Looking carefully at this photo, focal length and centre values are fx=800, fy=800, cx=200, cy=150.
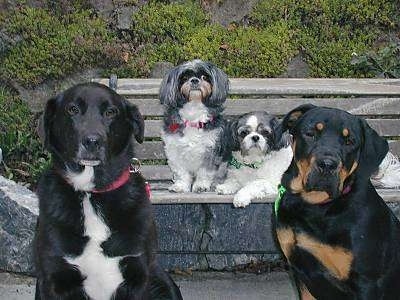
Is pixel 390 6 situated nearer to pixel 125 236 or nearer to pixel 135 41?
pixel 135 41

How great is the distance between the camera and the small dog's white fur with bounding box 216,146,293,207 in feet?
18.0

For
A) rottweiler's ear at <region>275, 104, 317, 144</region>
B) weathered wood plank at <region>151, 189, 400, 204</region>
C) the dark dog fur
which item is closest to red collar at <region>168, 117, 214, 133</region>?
weathered wood plank at <region>151, 189, 400, 204</region>

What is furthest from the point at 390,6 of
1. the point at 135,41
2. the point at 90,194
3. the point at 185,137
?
the point at 90,194

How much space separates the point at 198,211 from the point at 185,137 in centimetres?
95

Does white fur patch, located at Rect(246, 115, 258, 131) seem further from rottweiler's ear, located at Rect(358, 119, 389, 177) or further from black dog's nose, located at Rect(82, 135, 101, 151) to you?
black dog's nose, located at Rect(82, 135, 101, 151)

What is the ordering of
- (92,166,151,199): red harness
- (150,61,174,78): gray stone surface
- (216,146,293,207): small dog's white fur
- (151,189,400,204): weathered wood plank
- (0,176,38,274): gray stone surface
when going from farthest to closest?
1. (150,61,174,78): gray stone surface
2. (0,176,38,274): gray stone surface
3. (216,146,293,207): small dog's white fur
4. (151,189,400,204): weathered wood plank
5. (92,166,151,199): red harness

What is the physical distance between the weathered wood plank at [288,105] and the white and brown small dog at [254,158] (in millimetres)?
556

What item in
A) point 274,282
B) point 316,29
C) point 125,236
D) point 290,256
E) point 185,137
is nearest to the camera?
point 125,236

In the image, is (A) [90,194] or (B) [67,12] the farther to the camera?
(B) [67,12]

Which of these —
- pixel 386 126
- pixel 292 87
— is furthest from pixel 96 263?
pixel 386 126

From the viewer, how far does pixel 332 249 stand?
4.07m

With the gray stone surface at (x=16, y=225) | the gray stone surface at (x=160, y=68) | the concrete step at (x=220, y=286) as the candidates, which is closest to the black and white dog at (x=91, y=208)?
the gray stone surface at (x=16, y=225)

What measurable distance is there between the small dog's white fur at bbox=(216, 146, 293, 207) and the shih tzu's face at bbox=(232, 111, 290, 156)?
0.20 ft

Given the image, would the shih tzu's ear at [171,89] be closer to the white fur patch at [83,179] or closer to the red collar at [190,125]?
the red collar at [190,125]
